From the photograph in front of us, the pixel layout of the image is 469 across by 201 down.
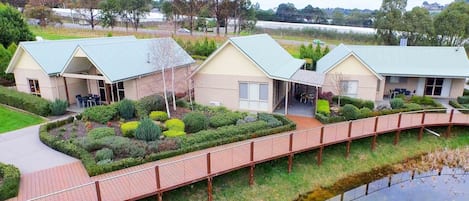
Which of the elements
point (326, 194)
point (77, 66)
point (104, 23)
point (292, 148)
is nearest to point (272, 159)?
point (292, 148)

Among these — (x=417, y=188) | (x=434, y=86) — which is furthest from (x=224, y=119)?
(x=434, y=86)

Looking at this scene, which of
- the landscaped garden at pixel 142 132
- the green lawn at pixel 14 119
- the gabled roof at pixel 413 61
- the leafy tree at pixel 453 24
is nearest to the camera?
the landscaped garden at pixel 142 132

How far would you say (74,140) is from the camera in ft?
53.5

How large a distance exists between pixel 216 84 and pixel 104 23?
48.3 metres

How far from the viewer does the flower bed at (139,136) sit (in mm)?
14758

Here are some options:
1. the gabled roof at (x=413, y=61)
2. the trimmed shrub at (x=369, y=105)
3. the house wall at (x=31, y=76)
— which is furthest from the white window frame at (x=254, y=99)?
the house wall at (x=31, y=76)

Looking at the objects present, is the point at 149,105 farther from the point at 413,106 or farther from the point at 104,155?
the point at 413,106

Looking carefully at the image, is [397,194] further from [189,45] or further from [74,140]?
[189,45]

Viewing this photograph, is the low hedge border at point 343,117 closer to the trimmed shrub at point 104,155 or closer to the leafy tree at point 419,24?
the trimmed shrub at point 104,155

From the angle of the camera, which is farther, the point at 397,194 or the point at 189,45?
the point at 189,45

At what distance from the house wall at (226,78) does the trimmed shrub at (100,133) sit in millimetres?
7675

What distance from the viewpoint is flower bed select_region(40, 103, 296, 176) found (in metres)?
14.8

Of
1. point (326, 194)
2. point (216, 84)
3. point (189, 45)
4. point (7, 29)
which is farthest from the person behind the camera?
point (189, 45)

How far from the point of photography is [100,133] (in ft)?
55.8
